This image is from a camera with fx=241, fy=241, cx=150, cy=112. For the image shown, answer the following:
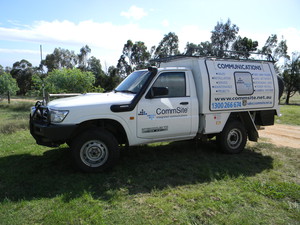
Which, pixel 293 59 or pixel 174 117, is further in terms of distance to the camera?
pixel 293 59

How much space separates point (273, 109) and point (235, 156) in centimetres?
172

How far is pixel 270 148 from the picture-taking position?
21.9 ft

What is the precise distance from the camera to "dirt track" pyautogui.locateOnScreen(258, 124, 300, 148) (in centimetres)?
730

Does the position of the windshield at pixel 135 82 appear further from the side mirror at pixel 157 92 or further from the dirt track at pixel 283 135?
the dirt track at pixel 283 135

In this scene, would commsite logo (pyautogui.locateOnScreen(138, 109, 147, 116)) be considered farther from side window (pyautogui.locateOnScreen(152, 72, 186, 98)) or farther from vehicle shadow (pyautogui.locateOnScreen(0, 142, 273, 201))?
vehicle shadow (pyautogui.locateOnScreen(0, 142, 273, 201))

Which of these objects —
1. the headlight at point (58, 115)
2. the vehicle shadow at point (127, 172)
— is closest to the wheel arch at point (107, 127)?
the headlight at point (58, 115)

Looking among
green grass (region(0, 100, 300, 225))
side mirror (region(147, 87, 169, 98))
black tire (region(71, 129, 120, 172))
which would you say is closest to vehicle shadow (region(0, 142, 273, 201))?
green grass (region(0, 100, 300, 225))

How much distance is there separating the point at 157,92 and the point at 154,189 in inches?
72.8

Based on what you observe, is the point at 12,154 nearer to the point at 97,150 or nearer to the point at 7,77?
the point at 97,150

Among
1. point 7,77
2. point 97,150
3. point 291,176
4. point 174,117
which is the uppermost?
point 7,77

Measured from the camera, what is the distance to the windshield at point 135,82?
5081 millimetres

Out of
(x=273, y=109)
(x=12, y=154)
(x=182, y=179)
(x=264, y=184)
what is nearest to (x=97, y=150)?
(x=182, y=179)

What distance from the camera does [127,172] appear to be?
4695 millimetres

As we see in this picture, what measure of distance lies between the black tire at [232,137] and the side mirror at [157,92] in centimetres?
207
